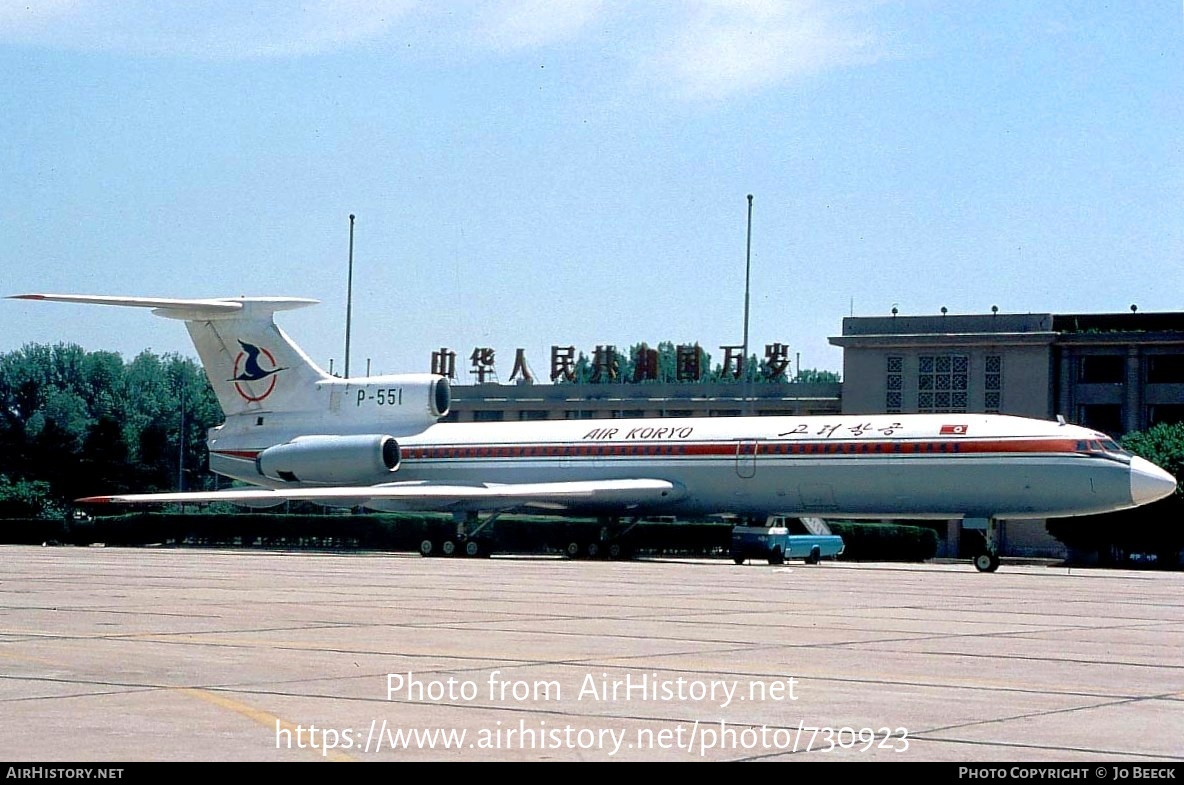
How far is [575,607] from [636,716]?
9903 mm

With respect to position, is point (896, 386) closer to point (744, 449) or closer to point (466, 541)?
point (744, 449)

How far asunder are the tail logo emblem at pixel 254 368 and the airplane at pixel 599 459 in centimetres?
4

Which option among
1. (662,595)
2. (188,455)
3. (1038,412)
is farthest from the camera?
(188,455)

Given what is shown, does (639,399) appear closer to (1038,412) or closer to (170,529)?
(1038,412)

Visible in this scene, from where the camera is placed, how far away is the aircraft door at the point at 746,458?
137 feet

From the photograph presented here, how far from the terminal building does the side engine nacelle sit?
33.7m

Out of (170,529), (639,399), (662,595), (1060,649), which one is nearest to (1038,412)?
(639,399)

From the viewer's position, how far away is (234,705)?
9.28m

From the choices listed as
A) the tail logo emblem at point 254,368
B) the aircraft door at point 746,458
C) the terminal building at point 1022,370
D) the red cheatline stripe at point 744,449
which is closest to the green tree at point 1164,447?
the terminal building at point 1022,370

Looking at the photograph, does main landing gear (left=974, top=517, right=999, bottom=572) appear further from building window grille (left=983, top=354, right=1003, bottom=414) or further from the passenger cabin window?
the passenger cabin window

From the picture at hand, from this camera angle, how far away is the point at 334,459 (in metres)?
45.8

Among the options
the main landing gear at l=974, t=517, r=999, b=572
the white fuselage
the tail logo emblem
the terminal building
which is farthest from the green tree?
the tail logo emblem

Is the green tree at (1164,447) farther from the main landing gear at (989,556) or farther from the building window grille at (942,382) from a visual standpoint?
the main landing gear at (989,556)

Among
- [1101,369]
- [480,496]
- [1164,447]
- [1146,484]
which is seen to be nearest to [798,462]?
[1146,484]
